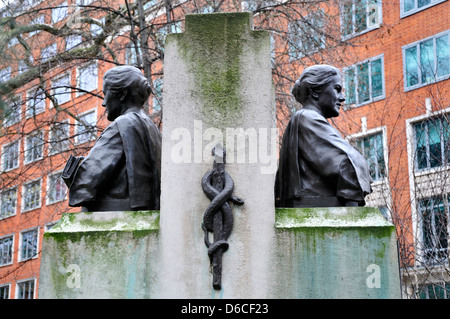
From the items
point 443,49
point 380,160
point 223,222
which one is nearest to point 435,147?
point 380,160

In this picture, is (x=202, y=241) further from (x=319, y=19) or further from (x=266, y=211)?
(x=319, y=19)

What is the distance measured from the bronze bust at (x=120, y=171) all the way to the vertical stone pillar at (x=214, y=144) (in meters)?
0.47

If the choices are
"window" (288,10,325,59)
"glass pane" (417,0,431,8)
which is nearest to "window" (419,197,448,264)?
"window" (288,10,325,59)

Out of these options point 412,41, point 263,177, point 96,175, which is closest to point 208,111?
point 263,177

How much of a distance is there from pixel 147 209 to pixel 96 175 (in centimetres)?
42

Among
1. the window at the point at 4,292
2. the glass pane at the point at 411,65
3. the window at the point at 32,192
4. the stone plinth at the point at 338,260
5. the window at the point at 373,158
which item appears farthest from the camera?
the window at the point at 4,292

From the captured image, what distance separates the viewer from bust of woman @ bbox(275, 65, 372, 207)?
5.41 metres

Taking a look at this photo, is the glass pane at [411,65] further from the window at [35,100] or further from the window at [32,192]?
the window at [35,100]

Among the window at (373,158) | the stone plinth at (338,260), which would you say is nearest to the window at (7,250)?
the window at (373,158)

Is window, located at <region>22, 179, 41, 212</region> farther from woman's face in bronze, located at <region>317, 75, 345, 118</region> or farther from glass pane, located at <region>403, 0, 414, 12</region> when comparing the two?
glass pane, located at <region>403, 0, 414, 12</region>

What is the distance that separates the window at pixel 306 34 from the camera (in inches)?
663

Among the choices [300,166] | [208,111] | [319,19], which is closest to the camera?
[208,111]

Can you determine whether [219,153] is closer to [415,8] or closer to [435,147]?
[435,147]

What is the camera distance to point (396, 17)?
29.5 metres
